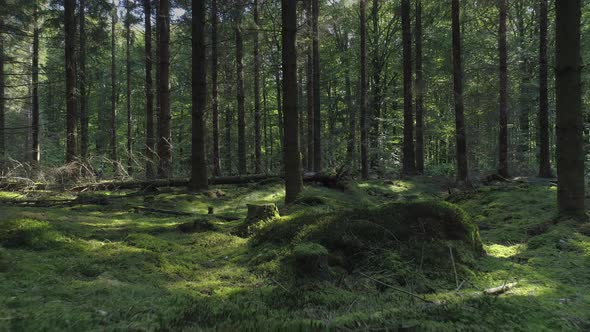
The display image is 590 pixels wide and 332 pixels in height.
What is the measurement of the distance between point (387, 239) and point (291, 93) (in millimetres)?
5414

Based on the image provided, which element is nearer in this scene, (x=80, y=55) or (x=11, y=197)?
(x=11, y=197)

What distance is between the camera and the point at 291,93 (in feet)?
29.4

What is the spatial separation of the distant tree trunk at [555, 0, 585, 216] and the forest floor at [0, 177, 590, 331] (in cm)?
51

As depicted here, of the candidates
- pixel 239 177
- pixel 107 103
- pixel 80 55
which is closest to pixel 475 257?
pixel 239 177

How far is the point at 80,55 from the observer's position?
18.9 m

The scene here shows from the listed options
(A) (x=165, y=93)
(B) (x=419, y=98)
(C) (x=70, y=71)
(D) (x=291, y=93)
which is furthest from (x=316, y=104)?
(D) (x=291, y=93)

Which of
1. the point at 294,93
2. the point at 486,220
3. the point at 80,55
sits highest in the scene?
the point at 80,55

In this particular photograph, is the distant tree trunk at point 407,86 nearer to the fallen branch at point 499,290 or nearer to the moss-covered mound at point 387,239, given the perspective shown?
the moss-covered mound at point 387,239

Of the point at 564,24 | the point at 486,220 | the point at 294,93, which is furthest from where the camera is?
the point at 294,93

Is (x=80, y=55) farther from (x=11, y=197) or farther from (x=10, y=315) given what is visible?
(x=10, y=315)

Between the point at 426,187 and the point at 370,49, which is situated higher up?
the point at 370,49

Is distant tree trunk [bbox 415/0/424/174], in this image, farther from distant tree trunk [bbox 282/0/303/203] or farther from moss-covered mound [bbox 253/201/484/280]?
moss-covered mound [bbox 253/201/484/280]

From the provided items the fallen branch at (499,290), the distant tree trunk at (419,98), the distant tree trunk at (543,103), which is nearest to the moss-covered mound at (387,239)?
the fallen branch at (499,290)

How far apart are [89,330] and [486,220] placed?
7.33 m
